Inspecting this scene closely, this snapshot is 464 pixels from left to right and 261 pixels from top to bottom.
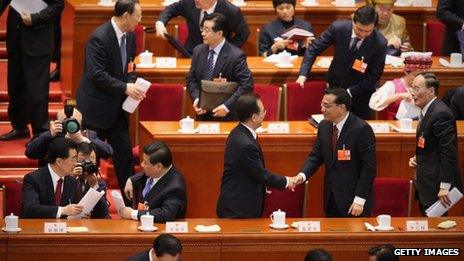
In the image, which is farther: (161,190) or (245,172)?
(245,172)

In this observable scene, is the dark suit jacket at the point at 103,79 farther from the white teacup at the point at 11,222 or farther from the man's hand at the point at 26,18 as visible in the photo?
the white teacup at the point at 11,222

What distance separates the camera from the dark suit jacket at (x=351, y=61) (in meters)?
9.55

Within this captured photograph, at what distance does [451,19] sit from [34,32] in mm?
3358

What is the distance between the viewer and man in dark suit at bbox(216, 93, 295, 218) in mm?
7984

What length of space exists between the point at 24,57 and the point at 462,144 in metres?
3.23

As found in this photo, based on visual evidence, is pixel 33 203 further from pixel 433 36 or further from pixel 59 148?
pixel 433 36

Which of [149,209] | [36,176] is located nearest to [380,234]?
[149,209]

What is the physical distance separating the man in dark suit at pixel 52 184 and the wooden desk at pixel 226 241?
103mm

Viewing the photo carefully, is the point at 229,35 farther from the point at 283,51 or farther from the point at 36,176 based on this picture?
the point at 36,176

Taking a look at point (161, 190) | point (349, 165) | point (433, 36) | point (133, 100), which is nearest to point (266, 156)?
point (349, 165)

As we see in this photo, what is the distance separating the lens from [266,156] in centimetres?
902

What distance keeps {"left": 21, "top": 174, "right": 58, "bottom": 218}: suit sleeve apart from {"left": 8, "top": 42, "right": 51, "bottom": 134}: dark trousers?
1.94m

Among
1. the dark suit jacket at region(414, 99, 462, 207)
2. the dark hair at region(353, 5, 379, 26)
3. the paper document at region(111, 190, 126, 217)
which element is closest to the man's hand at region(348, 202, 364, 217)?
the dark suit jacket at region(414, 99, 462, 207)

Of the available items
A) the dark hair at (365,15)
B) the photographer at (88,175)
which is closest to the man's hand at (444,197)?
the dark hair at (365,15)
